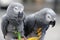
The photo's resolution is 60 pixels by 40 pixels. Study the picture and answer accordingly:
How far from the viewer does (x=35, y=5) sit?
8664mm

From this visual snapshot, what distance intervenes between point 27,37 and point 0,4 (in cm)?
659

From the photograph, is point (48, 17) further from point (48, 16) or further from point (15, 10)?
point (15, 10)

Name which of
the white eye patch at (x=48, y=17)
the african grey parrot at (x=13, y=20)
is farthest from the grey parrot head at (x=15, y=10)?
the white eye patch at (x=48, y=17)

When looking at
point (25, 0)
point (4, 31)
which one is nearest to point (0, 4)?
point (25, 0)

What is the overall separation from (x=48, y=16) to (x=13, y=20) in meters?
0.13

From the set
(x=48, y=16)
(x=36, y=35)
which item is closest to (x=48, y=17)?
(x=48, y=16)

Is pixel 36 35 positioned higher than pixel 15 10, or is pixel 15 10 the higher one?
pixel 15 10

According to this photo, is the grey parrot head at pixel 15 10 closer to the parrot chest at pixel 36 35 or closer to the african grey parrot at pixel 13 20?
the african grey parrot at pixel 13 20

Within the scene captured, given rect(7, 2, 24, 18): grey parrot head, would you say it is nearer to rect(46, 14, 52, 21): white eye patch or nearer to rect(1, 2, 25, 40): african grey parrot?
rect(1, 2, 25, 40): african grey parrot

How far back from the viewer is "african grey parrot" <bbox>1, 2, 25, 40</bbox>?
1.11 metres

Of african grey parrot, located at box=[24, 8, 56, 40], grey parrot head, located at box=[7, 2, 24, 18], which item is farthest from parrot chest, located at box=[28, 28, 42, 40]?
grey parrot head, located at box=[7, 2, 24, 18]

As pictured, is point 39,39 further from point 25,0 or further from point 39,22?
point 25,0

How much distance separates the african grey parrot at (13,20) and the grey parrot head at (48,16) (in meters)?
0.08

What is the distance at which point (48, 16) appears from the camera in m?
1.14
